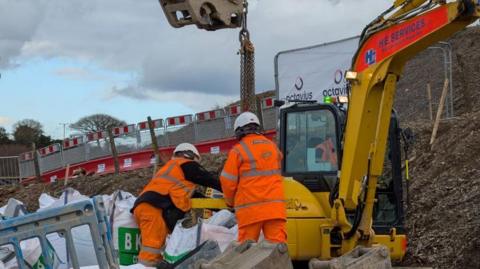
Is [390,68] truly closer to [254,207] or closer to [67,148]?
[254,207]

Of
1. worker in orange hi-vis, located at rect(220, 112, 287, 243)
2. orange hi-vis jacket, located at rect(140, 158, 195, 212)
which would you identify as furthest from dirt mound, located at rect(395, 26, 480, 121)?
worker in orange hi-vis, located at rect(220, 112, 287, 243)

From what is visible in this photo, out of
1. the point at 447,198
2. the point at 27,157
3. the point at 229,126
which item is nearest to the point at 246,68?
the point at 447,198

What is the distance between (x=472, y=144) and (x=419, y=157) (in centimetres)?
126

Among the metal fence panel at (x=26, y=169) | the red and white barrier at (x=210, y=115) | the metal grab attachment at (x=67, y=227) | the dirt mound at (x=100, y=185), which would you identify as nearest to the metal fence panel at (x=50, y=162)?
the metal fence panel at (x=26, y=169)

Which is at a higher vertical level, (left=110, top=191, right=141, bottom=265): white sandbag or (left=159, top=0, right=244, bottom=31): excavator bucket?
(left=159, top=0, right=244, bottom=31): excavator bucket

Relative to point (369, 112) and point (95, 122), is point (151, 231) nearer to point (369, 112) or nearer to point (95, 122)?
point (369, 112)

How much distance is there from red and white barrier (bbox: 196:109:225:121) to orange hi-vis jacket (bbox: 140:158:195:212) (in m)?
12.3

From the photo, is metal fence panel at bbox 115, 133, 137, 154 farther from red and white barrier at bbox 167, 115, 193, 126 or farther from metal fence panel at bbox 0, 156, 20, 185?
metal fence panel at bbox 0, 156, 20, 185

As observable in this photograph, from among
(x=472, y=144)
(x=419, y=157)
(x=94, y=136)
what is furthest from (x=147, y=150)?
(x=472, y=144)

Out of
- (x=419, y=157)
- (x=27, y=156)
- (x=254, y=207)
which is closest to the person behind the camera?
(x=254, y=207)

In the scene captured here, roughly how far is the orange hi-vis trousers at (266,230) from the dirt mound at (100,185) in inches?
352

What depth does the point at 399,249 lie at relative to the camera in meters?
6.30

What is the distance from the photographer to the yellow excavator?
5.71 metres

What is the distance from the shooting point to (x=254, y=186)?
18.6 feet
